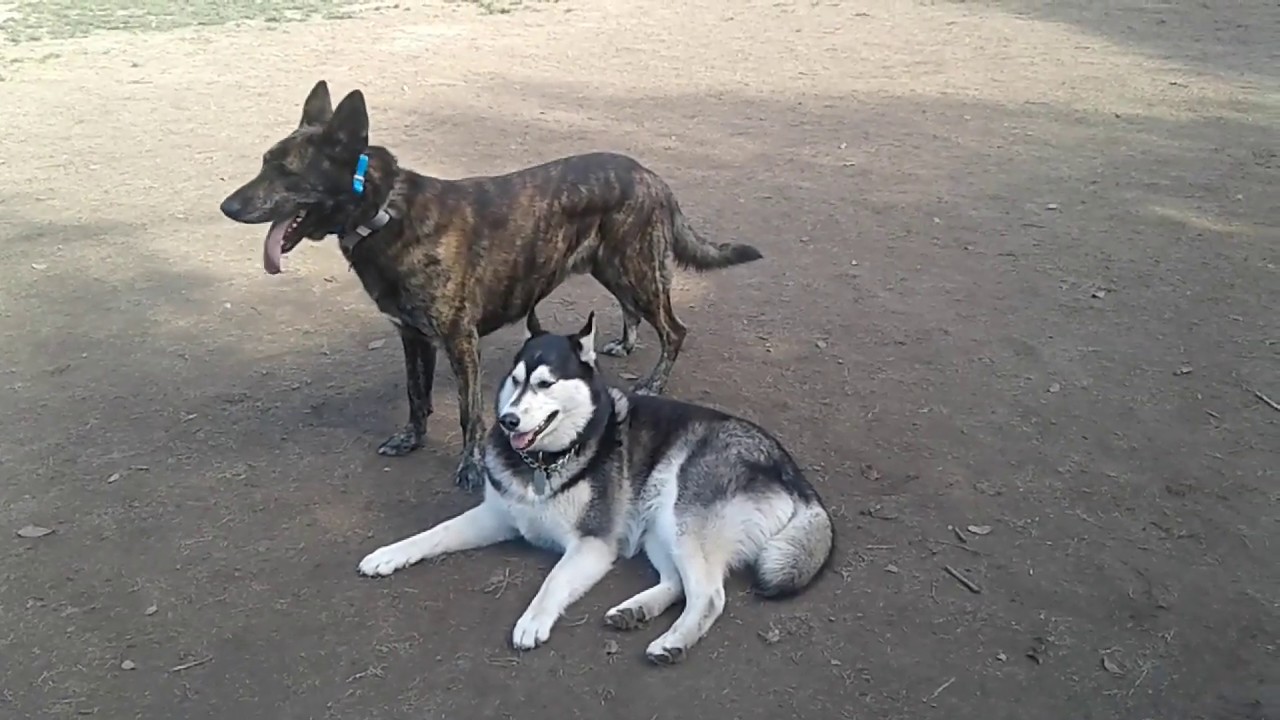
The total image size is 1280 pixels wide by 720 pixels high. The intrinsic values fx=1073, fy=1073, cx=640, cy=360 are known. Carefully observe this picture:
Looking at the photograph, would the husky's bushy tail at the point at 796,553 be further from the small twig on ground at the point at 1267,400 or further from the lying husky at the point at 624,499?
the small twig on ground at the point at 1267,400

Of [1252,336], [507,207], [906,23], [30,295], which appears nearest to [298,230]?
[507,207]

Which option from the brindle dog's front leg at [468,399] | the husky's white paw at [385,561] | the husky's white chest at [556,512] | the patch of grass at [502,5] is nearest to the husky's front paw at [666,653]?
the husky's white chest at [556,512]

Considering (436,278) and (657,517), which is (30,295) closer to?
(436,278)

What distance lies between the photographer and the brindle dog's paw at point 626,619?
371 centimetres

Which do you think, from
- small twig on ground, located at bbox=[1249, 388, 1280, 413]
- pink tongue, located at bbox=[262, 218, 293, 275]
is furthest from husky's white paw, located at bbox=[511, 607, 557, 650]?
small twig on ground, located at bbox=[1249, 388, 1280, 413]

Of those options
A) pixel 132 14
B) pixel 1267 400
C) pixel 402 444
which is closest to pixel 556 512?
pixel 402 444

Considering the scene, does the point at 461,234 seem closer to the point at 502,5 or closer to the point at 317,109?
the point at 317,109

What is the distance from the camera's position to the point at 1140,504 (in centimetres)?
439

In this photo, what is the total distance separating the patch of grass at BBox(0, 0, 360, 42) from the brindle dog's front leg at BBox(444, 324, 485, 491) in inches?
469

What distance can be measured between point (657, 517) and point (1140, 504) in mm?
2020

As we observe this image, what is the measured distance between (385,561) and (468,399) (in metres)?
0.91

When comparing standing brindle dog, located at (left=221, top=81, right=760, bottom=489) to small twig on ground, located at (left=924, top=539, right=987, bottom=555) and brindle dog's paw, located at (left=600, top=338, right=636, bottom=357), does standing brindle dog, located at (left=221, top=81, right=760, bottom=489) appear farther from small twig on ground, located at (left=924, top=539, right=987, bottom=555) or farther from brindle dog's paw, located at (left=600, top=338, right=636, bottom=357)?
small twig on ground, located at (left=924, top=539, right=987, bottom=555)

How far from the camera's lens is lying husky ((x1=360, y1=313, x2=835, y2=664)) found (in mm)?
3814

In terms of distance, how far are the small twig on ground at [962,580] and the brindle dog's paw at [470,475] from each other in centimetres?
195
